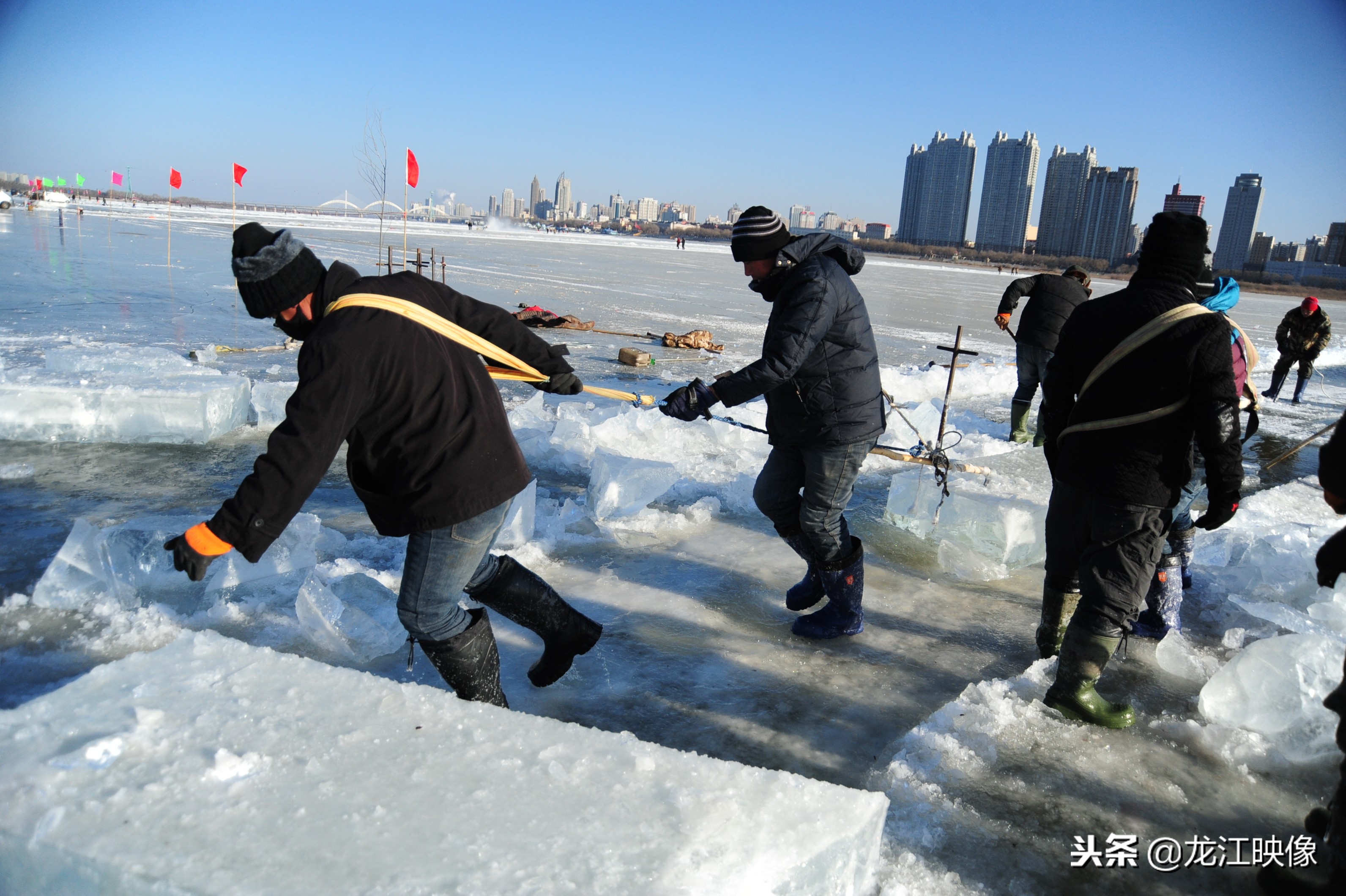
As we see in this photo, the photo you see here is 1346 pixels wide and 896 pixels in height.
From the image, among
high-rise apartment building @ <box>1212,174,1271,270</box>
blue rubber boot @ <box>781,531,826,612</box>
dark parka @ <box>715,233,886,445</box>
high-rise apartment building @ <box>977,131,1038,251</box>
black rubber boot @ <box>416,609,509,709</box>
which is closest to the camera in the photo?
black rubber boot @ <box>416,609,509,709</box>

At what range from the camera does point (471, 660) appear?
2.48 metres

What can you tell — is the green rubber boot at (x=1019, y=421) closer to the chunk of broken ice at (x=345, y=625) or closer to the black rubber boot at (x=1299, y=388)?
the chunk of broken ice at (x=345, y=625)

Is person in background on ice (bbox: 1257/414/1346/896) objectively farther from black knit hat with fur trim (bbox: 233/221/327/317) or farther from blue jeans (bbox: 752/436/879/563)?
black knit hat with fur trim (bbox: 233/221/327/317)

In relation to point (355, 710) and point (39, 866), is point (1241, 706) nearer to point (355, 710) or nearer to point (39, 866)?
point (355, 710)

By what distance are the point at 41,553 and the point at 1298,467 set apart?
30.4 ft

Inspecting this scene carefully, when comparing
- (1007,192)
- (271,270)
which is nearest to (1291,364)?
(271,270)

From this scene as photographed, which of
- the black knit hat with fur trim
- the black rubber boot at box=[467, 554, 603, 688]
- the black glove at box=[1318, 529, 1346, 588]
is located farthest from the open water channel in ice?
the black knit hat with fur trim

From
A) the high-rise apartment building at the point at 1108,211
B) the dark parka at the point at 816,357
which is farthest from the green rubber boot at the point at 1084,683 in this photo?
the high-rise apartment building at the point at 1108,211

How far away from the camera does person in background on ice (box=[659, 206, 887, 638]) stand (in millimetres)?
3023

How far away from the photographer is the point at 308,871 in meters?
1.48

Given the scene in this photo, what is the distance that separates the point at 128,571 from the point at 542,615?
1839mm

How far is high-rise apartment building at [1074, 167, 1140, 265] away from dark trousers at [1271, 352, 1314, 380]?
8101cm

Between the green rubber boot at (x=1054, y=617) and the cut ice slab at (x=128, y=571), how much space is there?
313 cm

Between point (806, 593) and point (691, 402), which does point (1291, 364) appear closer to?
point (806, 593)
